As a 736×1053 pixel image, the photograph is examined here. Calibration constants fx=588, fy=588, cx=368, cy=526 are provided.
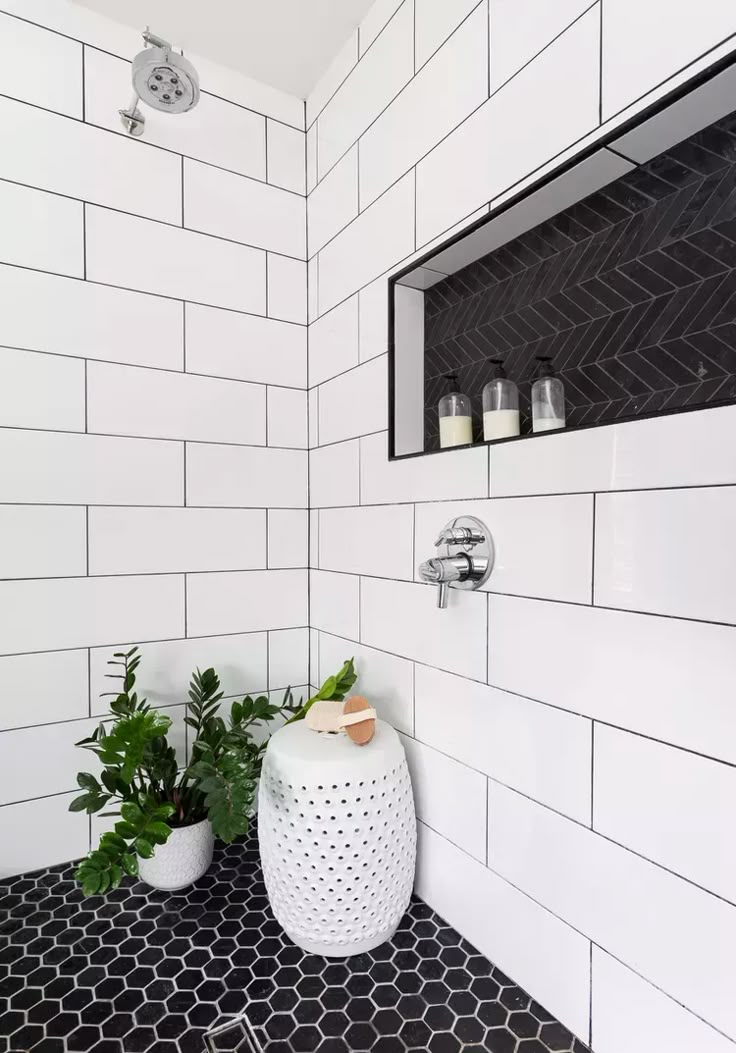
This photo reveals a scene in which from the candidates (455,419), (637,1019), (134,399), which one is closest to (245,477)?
(134,399)

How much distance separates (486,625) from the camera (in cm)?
90

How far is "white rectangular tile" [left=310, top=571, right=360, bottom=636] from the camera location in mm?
1244

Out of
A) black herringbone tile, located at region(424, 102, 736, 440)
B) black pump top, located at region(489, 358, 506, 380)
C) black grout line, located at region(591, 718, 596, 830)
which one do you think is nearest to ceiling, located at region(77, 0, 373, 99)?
black herringbone tile, located at region(424, 102, 736, 440)

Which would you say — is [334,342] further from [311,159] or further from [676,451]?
[676,451]

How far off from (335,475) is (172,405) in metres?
0.38

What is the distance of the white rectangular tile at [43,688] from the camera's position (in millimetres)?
1101

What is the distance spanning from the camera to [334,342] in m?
1.31

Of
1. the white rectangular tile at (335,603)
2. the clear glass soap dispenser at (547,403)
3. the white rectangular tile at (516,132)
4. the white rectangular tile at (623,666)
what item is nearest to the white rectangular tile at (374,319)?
the white rectangular tile at (516,132)

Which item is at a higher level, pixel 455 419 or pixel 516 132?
pixel 516 132

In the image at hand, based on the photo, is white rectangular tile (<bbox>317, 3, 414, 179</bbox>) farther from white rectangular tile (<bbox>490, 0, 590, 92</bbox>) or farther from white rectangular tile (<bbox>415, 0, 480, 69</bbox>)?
white rectangular tile (<bbox>490, 0, 590, 92</bbox>)

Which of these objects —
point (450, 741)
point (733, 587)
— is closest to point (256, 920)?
point (450, 741)

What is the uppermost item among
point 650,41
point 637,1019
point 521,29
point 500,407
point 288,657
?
point 521,29

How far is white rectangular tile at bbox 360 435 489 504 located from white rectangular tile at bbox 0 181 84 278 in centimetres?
68

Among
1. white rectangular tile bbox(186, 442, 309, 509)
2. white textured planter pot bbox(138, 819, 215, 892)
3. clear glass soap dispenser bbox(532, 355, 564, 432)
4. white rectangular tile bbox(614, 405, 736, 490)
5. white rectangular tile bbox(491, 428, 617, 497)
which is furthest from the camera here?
white rectangular tile bbox(186, 442, 309, 509)
